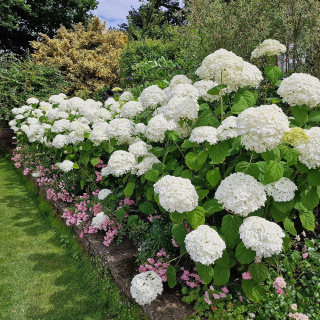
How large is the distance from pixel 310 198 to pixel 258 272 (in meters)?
0.59

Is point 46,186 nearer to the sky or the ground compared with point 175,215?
nearer to the ground

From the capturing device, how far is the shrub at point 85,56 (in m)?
10.9

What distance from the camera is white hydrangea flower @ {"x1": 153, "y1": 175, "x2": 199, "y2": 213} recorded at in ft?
5.74

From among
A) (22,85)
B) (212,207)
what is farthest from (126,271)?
(22,85)

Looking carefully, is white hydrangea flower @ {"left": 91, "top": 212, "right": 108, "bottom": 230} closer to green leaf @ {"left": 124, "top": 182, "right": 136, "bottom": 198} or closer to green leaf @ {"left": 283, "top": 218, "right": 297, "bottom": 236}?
green leaf @ {"left": 124, "top": 182, "right": 136, "bottom": 198}

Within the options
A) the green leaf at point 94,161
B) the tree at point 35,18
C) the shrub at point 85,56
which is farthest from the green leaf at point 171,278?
the tree at point 35,18

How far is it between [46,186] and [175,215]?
10.3ft

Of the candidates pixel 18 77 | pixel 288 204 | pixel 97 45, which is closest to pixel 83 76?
pixel 97 45

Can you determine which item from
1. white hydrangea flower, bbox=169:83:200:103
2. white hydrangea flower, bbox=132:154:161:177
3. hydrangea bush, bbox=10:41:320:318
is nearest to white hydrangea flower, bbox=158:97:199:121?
hydrangea bush, bbox=10:41:320:318

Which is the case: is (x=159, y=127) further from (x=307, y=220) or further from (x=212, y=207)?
(x=307, y=220)

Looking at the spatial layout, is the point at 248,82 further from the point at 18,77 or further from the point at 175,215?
the point at 18,77

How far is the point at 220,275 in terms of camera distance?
5.97 feet

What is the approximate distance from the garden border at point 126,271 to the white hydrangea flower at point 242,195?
86 cm

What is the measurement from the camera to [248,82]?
7.16 feet
